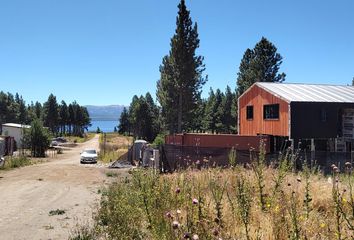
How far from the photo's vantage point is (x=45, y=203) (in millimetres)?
15516

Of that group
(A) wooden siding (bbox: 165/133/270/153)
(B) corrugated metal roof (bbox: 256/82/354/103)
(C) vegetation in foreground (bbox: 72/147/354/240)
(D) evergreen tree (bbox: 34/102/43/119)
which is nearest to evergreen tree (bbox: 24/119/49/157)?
(A) wooden siding (bbox: 165/133/270/153)

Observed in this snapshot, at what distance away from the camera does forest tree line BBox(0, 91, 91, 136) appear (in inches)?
4048

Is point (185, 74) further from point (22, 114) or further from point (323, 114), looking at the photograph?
point (22, 114)

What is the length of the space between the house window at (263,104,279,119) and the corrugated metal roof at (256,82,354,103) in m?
1.26

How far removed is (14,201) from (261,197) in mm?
11787

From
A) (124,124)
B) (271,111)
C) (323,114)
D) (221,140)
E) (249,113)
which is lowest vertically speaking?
(221,140)

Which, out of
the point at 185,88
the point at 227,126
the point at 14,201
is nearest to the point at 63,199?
the point at 14,201

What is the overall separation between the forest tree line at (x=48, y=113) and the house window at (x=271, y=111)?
209 feet

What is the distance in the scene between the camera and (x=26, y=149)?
5531 centimetres

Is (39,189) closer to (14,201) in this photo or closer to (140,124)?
(14,201)

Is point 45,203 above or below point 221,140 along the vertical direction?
Result: below

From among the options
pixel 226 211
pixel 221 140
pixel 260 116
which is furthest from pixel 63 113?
pixel 226 211

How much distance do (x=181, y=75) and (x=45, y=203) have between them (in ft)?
123

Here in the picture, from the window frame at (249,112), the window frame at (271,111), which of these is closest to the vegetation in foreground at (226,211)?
the window frame at (271,111)
